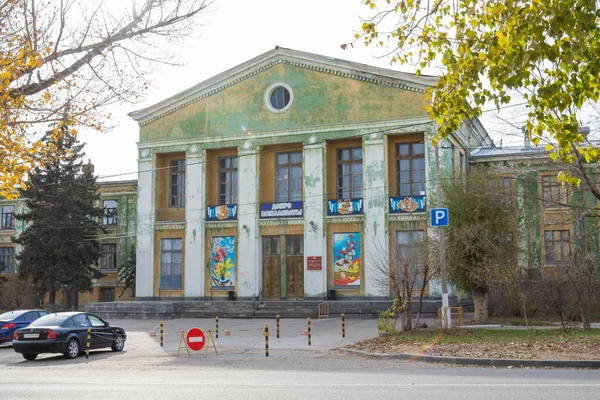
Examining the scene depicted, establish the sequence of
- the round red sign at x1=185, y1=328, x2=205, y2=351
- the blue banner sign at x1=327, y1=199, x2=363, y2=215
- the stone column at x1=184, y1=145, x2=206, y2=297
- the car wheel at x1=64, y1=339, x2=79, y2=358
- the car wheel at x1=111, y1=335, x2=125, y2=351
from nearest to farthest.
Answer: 1. the round red sign at x1=185, y1=328, x2=205, y2=351
2. the car wheel at x1=64, y1=339, x2=79, y2=358
3. the car wheel at x1=111, y1=335, x2=125, y2=351
4. the blue banner sign at x1=327, y1=199, x2=363, y2=215
5. the stone column at x1=184, y1=145, x2=206, y2=297

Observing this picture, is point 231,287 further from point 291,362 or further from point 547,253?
point 291,362

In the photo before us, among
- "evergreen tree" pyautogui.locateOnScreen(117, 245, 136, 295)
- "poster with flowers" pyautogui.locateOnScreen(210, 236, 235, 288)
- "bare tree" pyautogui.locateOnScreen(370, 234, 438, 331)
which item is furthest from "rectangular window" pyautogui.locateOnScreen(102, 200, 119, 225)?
"bare tree" pyautogui.locateOnScreen(370, 234, 438, 331)

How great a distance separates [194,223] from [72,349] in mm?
20502

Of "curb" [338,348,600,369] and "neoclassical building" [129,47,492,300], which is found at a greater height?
"neoclassical building" [129,47,492,300]

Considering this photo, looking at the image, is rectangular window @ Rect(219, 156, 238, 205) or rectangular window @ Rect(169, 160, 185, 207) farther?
rectangular window @ Rect(169, 160, 185, 207)

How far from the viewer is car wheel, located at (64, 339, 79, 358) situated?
19859mm

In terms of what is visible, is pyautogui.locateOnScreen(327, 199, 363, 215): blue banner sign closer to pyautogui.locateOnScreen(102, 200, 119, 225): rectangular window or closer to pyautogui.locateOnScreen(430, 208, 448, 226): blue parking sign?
pyautogui.locateOnScreen(430, 208, 448, 226): blue parking sign

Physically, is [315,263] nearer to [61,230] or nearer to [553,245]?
[553,245]

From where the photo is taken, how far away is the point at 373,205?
36812mm

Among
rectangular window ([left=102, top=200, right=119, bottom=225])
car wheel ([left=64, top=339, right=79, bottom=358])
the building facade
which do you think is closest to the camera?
car wheel ([left=64, top=339, right=79, bottom=358])

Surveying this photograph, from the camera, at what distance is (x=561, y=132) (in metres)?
9.60

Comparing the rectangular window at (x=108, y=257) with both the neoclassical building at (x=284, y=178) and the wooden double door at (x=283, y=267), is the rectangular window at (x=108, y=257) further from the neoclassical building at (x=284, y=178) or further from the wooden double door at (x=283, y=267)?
the wooden double door at (x=283, y=267)

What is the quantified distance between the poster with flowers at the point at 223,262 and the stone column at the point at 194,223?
0.66 metres

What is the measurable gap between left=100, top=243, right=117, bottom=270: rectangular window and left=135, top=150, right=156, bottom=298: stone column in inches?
402
